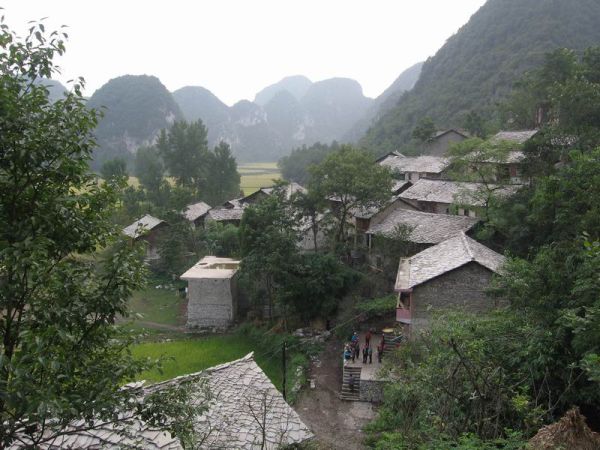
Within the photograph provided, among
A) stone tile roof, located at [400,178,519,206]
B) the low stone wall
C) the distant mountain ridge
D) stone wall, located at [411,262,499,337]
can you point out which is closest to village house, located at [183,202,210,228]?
stone tile roof, located at [400,178,519,206]

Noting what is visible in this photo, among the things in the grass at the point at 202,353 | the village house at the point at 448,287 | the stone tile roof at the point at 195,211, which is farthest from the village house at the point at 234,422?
the stone tile roof at the point at 195,211

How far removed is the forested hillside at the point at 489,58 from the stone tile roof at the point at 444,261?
46.1 m

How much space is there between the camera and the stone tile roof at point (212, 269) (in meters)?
25.3

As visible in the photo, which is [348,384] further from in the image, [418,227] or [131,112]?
[131,112]

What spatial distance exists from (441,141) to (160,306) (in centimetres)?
3501

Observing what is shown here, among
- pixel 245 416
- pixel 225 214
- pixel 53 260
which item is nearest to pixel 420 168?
pixel 225 214

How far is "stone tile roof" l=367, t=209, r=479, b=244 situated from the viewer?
23625 mm

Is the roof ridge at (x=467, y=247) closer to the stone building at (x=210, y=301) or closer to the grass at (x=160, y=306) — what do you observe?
the stone building at (x=210, y=301)

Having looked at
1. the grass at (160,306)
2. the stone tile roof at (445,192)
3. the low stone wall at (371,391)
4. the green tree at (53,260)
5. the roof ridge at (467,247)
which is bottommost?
the grass at (160,306)

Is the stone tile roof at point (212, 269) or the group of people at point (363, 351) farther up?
the stone tile roof at point (212, 269)

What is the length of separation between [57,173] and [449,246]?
54.0ft

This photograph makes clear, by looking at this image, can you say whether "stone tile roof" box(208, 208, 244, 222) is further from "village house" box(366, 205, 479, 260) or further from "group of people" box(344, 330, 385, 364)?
"group of people" box(344, 330, 385, 364)

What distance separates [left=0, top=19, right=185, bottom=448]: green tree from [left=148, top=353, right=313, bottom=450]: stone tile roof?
9.65 ft

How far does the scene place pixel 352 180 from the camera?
2662cm
